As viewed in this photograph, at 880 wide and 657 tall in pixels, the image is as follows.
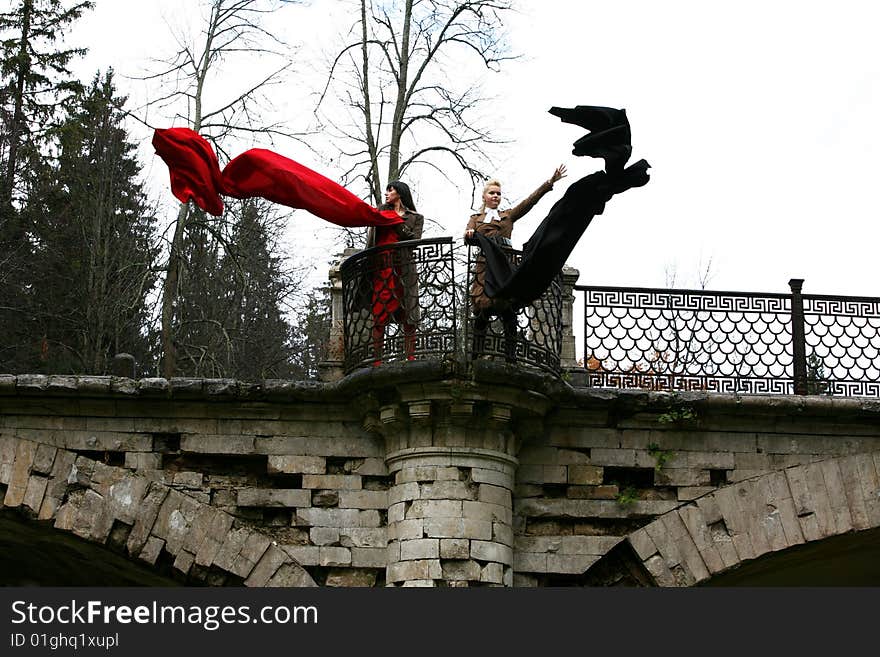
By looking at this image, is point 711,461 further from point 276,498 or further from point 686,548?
point 276,498

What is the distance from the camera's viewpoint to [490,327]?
473 inches

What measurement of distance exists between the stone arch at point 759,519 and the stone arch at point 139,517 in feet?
10.4

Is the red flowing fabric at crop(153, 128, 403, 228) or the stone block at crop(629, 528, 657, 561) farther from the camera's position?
the red flowing fabric at crop(153, 128, 403, 228)

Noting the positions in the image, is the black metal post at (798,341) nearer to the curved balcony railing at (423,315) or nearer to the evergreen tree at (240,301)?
the curved balcony railing at (423,315)

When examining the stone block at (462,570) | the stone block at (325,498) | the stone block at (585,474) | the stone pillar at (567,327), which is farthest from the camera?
the stone pillar at (567,327)

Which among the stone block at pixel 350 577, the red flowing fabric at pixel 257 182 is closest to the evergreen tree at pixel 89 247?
the red flowing fabric at pixel 257 182

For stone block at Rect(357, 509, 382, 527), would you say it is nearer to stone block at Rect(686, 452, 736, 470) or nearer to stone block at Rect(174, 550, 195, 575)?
stone block at Rect(174, 550, 195, 575)

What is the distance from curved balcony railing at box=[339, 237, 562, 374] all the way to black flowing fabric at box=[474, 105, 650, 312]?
25 cm

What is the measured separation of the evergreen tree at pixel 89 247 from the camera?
75.8 ft

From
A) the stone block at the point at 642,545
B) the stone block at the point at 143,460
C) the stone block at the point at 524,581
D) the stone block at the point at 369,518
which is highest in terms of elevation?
the stone block at the point at 143,460

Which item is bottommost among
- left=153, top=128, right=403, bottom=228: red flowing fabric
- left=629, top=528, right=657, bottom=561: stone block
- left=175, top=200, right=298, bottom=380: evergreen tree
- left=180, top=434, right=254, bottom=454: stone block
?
left=629, top=528, right=657, bottom=561: stone block

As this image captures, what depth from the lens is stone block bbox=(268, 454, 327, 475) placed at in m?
12.5

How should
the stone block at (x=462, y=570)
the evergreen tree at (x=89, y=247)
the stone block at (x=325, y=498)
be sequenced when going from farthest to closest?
the evergreen tree at (x=89, y=247), the stone block at (x=325, y=498), the stone block at (x=462, y=570)

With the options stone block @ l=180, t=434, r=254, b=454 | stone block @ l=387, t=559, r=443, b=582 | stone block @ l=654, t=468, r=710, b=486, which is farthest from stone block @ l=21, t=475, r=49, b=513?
stone block @ l=654, t=468, r=710, b=486
